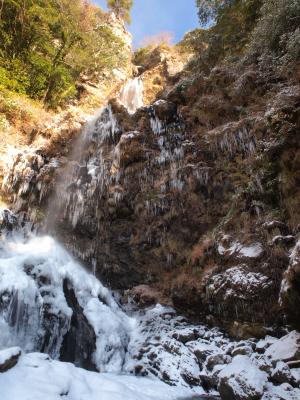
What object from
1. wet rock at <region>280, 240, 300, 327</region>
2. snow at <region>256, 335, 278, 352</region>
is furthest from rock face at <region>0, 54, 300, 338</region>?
wet rock at <region>280, 240, 300, 327</region>

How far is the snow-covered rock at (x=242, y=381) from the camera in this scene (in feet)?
18.7

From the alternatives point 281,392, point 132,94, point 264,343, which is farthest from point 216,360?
point 132,94

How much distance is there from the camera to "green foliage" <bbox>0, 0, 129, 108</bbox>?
1814 centimetres

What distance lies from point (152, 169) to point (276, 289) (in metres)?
6.20

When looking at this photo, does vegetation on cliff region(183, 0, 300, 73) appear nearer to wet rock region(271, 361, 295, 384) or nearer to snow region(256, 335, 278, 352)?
Result: snow region(256, 335, 278, 352)

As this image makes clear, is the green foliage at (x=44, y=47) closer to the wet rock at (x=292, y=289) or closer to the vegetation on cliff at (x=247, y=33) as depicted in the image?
the vegetation on cliff at (x=247, y=33)

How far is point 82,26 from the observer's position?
21.4 meters

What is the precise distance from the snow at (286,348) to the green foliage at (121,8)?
33.5 meters

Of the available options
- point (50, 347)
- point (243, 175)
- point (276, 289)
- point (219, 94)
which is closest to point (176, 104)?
point (219, 94)

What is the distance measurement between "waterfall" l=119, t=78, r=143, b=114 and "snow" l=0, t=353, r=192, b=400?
15.9 metres

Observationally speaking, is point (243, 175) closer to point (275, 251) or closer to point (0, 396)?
point (275, 251)

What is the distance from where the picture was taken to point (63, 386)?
5.54 m

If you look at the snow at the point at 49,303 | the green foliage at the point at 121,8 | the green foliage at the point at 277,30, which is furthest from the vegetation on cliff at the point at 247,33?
the green foliage at the point at 121,8

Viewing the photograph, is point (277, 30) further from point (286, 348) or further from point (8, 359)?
point (8, 359)
